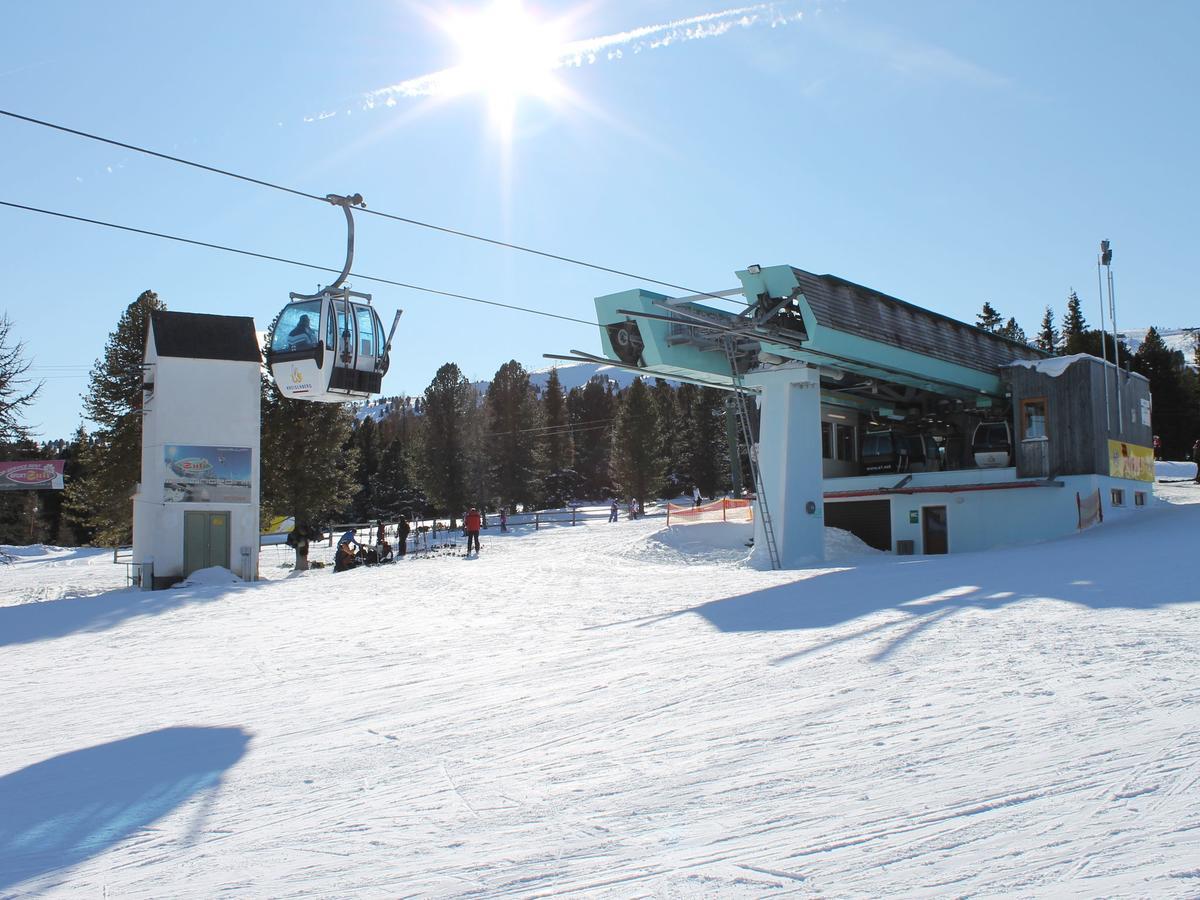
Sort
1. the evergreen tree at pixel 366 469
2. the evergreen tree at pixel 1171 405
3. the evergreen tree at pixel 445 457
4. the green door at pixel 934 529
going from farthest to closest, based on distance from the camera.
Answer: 1. the evergreen tree at pixel 366 469
2. the evergreen tree at pixel 445 457
3. the evergreen tree at pixel 1171 405
4. the green door at pixel 934 529

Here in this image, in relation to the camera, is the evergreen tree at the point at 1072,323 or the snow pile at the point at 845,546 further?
the evergreen tree at the point at 1072,323

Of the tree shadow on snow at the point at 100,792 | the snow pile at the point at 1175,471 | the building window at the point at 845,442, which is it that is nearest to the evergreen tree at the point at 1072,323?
the snow pile at the point at 1175,471

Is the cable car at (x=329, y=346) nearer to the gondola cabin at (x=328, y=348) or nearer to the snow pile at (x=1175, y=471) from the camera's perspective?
the gondola cabin at (x=328, y=348)

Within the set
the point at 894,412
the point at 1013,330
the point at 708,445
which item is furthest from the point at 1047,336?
the point at 894,412

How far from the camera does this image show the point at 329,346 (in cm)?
1639

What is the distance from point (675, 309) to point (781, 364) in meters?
3.64

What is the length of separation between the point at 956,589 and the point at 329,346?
34.7ft

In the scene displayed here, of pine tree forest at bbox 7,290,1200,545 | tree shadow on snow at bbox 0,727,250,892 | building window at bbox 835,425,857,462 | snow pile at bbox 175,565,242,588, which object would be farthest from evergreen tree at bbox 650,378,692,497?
tree shadow on snow at bbox 0,727,250,892

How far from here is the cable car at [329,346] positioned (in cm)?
1642

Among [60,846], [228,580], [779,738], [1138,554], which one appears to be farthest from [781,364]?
[60,846]

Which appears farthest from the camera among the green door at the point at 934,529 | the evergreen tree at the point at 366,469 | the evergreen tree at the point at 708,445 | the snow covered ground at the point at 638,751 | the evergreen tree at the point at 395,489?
the evergreen tree at the point at 708,445

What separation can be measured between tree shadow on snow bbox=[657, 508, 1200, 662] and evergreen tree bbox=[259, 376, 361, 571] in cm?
2999

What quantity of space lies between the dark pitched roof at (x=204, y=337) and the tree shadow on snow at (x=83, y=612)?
7.81 metres

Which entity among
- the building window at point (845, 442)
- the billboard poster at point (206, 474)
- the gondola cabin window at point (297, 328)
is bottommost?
the billboard poster at point (206, 474)
